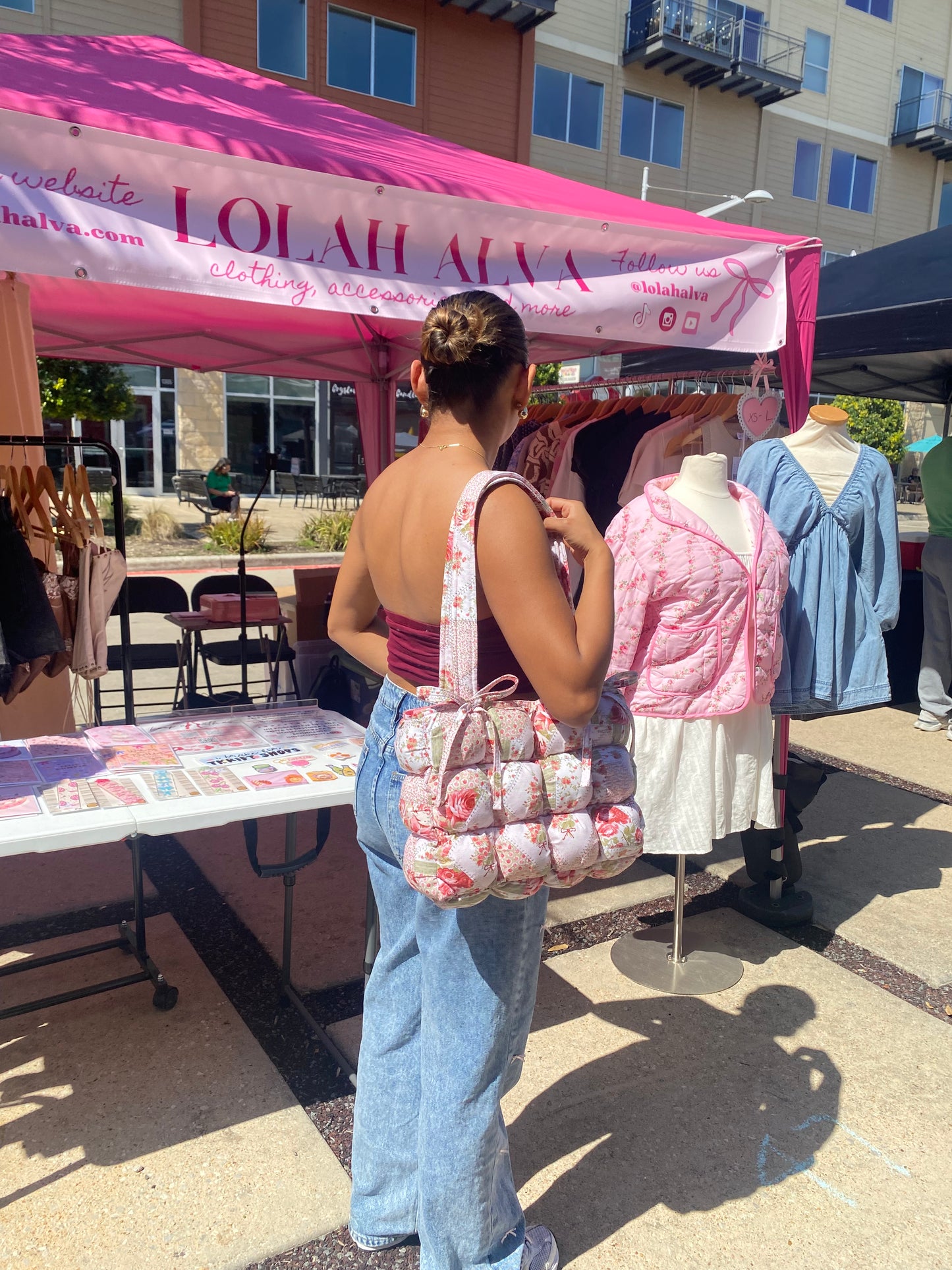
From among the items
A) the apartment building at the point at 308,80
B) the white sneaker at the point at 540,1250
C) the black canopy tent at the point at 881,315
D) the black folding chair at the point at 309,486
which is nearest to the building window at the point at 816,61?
the apartment building at the point at 308,80

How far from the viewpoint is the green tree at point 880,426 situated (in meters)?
25.0

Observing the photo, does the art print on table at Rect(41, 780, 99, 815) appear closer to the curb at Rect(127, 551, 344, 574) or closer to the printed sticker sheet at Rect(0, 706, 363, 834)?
the printed sticker sheet at Rect(0, 706, 363, 834)

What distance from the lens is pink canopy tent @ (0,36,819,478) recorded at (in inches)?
94.2

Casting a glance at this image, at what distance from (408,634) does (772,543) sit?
5.60 ft

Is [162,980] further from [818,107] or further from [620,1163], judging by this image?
[818,107]

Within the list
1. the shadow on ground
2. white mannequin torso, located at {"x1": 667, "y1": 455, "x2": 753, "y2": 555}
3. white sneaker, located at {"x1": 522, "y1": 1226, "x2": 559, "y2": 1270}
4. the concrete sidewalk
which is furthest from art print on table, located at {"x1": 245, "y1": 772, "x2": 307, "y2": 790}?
white mannequin torso, located at {"x1": 667, "y1": 455, "x2": 753, "y2": 555}

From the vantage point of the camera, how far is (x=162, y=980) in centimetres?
281

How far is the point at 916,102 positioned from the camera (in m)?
26.8

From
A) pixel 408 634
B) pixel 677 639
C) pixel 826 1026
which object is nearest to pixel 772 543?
pixel 677 639

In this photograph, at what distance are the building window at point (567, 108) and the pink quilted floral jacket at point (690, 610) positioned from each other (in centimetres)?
2053

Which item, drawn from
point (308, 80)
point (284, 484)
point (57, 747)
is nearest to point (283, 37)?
point (308, 80)

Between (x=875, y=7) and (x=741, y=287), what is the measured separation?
96.0 feet

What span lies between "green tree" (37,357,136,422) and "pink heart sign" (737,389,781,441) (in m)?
10.5

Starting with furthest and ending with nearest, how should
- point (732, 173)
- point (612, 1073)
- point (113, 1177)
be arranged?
1. point (732, 173)
2. point (612, 1073)
3. point (113, 1177)
